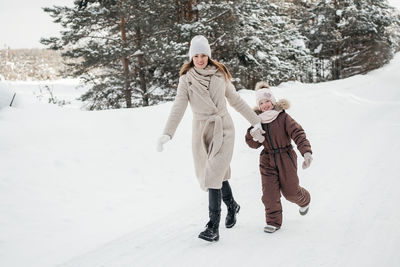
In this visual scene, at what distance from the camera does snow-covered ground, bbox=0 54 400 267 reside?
9.88ft

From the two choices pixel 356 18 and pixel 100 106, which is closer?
pixel 100 106

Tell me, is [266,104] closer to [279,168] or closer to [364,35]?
[279,168]

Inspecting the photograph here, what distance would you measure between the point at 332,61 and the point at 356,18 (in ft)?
10.5

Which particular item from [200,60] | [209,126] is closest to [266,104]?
[209,126]

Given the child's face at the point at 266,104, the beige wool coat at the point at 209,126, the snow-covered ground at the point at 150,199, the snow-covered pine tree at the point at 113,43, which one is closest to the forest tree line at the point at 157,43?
the snow-covered pine tree at the point at 113,43

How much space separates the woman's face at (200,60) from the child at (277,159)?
694mm

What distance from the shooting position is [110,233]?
12.1ft

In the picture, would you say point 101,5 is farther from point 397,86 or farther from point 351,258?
point 397,86

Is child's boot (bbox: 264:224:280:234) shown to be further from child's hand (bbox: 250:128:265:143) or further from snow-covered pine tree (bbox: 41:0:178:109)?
snow-covered pine tree (bbox: 41:0:178:109)

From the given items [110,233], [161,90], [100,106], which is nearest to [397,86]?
[161,90]

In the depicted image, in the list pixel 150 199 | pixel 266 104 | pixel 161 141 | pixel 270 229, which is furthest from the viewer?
pixel 150 199

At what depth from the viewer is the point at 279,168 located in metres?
3.41

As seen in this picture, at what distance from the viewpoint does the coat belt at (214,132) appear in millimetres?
3215

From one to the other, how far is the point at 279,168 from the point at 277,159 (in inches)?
3.6
